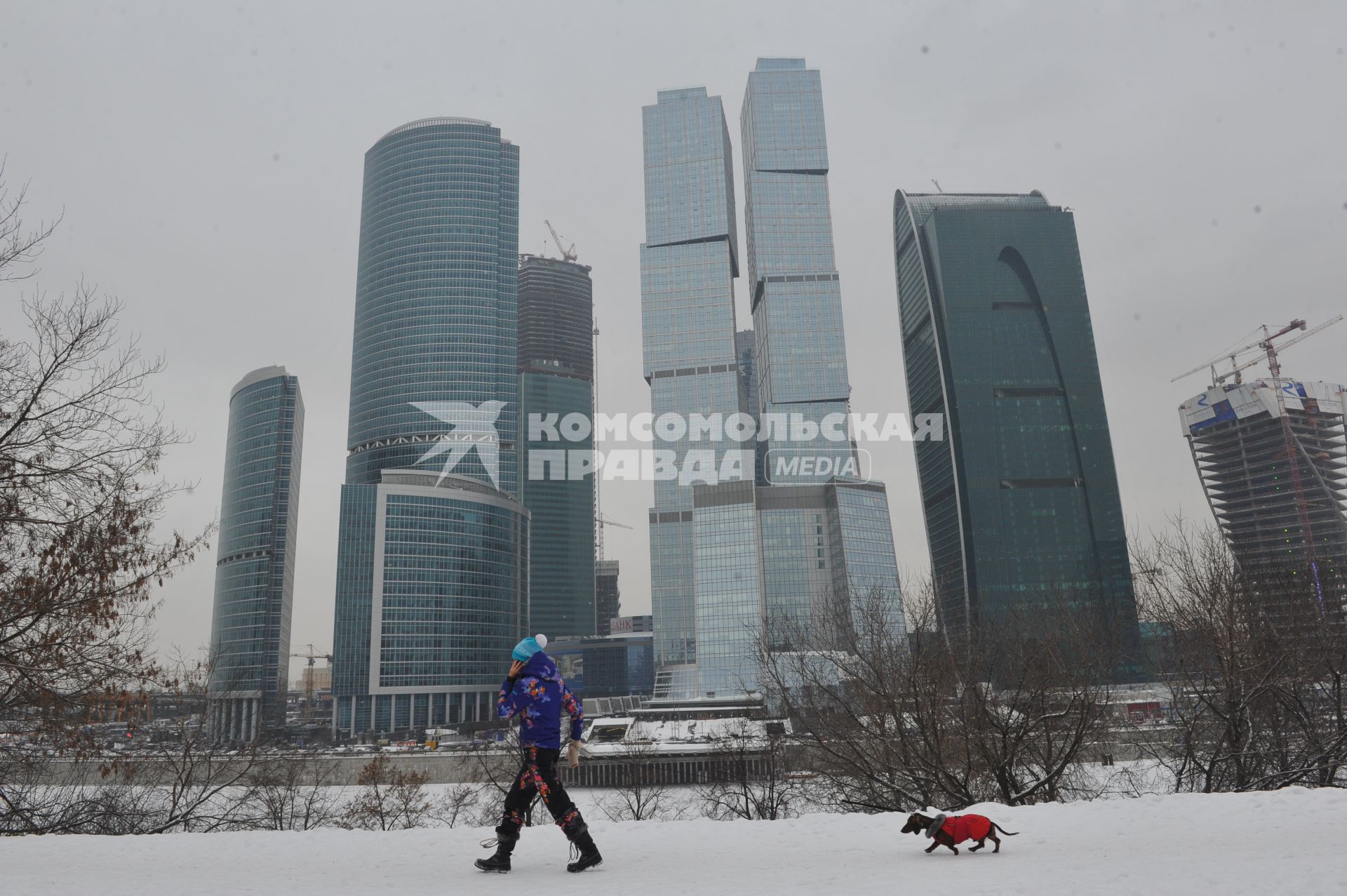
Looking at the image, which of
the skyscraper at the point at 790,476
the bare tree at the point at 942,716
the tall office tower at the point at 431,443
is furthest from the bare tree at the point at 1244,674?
the tall office tower at the point at 431,443

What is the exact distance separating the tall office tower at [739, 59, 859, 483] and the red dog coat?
551ft

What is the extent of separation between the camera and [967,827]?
366 inches

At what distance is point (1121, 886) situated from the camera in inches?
282

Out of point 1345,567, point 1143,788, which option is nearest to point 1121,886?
point 1143,788

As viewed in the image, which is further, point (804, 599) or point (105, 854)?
point (804, 599)

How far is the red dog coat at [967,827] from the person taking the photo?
924 cm

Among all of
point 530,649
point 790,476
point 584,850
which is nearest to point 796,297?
point 790,476

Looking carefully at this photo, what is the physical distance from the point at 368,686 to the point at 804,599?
77863 millimetres

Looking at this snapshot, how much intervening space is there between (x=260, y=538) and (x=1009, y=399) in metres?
157

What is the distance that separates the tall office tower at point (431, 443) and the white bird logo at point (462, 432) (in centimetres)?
28

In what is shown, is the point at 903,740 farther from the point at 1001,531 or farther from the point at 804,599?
the point at 1001,531

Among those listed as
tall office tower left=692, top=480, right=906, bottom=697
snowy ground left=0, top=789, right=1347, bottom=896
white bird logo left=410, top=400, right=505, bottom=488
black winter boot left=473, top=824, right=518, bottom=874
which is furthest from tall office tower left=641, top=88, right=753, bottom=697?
black winter boot left=473, top=824, right=518, bottom=874

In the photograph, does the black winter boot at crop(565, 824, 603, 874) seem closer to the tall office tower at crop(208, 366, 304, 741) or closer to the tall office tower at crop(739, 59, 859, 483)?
the tall office tower at crop(739, 59, 859, 483)

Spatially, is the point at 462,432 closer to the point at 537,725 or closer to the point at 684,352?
the point at 684,352
